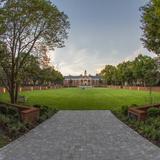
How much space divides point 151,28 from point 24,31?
9.72 metres

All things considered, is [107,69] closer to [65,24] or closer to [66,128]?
[65,24]

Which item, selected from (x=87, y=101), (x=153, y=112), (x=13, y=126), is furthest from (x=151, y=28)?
(x=87, y=101)

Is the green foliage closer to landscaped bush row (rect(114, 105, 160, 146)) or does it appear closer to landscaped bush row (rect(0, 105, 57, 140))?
landscaped bush row (rect(114, 105, 160, 146))

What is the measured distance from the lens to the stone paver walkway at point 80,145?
9.32 metres

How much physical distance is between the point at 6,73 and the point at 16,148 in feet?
48.9

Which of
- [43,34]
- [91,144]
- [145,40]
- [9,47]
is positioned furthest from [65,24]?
[91,144]

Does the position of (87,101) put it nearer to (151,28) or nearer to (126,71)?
(151,28)

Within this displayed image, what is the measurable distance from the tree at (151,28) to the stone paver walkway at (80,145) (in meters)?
7.82

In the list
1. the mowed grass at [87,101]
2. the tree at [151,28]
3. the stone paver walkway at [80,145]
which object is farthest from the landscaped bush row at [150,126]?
the mowed grass at [87,101]

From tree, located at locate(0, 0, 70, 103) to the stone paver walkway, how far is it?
414 inches

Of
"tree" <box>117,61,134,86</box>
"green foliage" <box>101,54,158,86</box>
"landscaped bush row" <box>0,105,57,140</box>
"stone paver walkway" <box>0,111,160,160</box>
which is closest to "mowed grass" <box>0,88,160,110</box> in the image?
"landscaped bush row" <box>0,105,57,140</box>

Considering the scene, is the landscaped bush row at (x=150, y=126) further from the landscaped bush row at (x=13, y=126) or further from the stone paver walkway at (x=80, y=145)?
the landscaped bush row at (x=13, y=126)

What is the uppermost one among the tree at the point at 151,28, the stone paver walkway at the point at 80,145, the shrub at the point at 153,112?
the tree at the point at 151,28

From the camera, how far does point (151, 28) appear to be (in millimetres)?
20547
